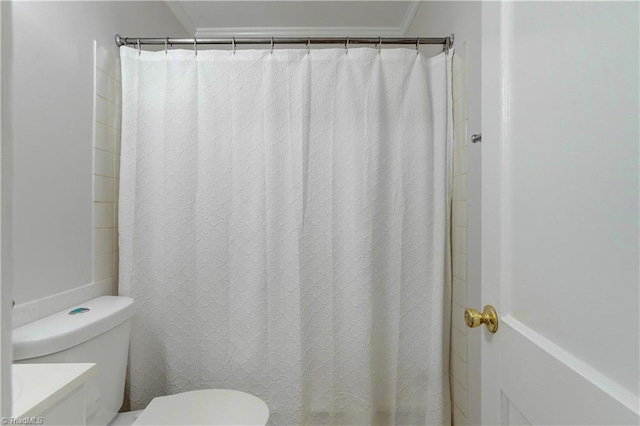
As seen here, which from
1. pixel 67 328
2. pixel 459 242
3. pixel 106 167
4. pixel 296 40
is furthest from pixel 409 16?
pixel 67 328

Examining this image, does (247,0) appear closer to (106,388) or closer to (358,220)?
(358,220)

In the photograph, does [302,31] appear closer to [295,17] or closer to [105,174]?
[295,17]

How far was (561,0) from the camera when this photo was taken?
1.83 ft

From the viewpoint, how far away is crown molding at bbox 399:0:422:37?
191 cm

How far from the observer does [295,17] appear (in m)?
2.08

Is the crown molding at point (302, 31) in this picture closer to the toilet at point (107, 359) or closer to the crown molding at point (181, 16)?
the crown molding at point (181, 16)

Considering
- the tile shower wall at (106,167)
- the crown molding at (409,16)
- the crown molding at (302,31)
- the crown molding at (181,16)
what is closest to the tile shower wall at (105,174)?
the tile shower wall at (106,167)

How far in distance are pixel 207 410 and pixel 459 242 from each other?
3.75 feet

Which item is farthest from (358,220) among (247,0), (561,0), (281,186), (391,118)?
(247,0)

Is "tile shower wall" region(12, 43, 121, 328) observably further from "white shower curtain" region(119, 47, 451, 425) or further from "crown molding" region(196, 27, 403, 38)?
"crown molding" region(196, 27, 403, 38)

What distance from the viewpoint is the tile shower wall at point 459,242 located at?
1.32 meters

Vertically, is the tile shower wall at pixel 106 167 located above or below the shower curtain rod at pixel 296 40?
below

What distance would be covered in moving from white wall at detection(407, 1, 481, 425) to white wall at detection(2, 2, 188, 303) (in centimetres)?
141

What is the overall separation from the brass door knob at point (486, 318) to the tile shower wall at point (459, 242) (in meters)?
0.55
